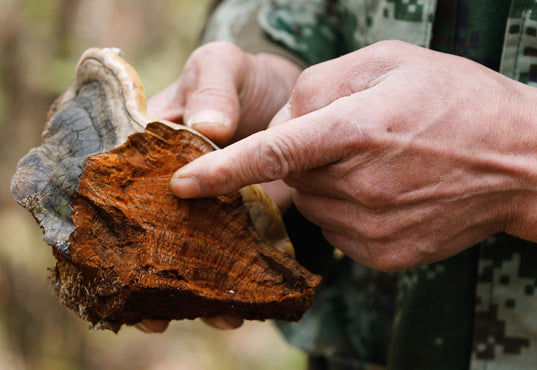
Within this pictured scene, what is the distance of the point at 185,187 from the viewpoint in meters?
1.07

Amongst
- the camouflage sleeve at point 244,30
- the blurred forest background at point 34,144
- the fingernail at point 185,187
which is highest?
the camouflage sleeve at point 244,30

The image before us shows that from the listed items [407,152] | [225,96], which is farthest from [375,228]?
[225,96]

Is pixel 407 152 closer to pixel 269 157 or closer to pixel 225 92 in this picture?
pixel 269 157

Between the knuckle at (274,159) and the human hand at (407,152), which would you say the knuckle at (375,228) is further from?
the knuckle at (274,159)

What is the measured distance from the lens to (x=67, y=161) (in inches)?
44.1

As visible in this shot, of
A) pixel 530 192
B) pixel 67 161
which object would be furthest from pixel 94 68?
pixel 530 192

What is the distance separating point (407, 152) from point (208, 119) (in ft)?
1.80

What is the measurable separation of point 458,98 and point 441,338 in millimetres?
855

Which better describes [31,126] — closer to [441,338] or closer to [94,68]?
[94,68]

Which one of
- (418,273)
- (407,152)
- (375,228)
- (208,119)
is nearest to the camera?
(407,152)

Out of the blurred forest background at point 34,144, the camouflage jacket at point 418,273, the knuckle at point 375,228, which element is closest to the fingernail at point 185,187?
the knuckle at point 375,228

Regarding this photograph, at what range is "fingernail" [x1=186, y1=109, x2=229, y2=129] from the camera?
1325 mm

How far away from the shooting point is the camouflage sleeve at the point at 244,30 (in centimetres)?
193

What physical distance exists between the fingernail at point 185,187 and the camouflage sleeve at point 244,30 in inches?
39.4
